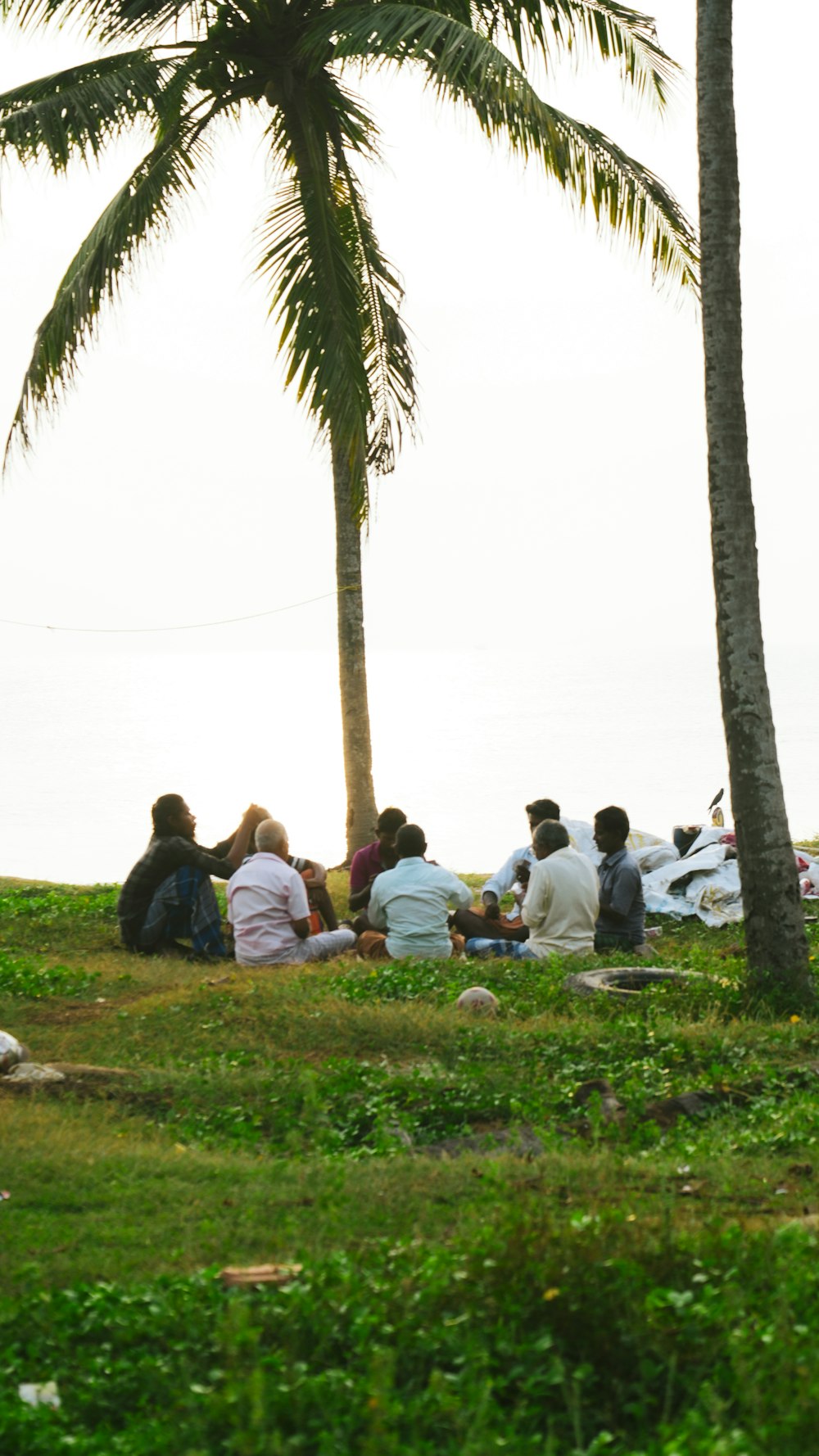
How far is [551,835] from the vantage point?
1021 cm

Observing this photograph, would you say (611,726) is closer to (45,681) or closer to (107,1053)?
(107,1053)

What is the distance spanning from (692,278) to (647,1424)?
11.0m

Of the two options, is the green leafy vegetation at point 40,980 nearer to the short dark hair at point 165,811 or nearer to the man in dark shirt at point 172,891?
the man in dark shirt at point 172,891

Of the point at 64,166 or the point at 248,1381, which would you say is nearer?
the point at 248,1381

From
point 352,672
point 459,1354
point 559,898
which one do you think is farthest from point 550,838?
point 459,1354

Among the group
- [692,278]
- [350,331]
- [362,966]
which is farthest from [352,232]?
[362,966]

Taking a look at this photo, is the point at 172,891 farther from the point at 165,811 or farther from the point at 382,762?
the point at 382,762

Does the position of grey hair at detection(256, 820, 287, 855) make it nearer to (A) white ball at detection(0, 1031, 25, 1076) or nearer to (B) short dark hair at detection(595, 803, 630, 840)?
(B) short dark hair at detection(595, 803, 630, 840)

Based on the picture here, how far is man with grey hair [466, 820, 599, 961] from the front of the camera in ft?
33.4

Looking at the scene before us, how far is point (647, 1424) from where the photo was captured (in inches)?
135

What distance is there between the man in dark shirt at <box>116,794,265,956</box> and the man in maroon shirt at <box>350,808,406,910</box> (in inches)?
52.1

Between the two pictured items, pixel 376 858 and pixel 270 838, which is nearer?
pixel 270 838

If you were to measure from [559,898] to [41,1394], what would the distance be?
6966 mm

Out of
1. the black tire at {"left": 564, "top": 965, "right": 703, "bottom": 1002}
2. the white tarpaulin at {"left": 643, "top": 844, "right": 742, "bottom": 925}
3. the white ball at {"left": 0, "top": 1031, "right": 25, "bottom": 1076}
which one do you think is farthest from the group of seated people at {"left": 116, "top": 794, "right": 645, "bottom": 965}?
the white ball at {"left": 0, "top": 1031, "right": 25, "bottom": 1076}
